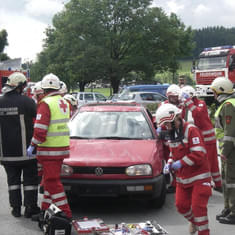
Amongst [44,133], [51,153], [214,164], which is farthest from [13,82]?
[214,164]

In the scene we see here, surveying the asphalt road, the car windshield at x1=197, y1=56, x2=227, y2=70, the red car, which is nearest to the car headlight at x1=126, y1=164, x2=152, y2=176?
the red car

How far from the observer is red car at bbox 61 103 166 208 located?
567cm

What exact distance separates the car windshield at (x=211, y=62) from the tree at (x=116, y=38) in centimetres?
1634

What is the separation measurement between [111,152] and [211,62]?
2394 centimetres

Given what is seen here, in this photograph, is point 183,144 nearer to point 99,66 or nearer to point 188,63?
point 99,66

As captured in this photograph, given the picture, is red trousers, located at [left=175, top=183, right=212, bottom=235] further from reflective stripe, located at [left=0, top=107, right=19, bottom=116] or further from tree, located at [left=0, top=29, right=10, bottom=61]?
tree, located at [left=0, top=29, right=10, bottom=61]

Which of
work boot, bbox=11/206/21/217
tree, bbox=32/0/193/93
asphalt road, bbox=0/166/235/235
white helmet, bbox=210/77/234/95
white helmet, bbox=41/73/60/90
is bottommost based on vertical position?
asphalt road, bbox=0/166/235/235

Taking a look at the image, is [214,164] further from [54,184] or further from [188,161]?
[54,184]

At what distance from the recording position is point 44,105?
542cm

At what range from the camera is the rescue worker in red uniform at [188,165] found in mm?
4543

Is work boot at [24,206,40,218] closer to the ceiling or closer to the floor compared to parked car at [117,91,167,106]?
closer to the floor

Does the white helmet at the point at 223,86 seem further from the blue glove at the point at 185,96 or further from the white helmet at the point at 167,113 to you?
the white helmet at the point at 167,113

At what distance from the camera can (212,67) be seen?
28641 millimetres

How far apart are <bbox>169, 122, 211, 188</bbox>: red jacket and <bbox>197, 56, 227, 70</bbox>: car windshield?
24185 millimetres
